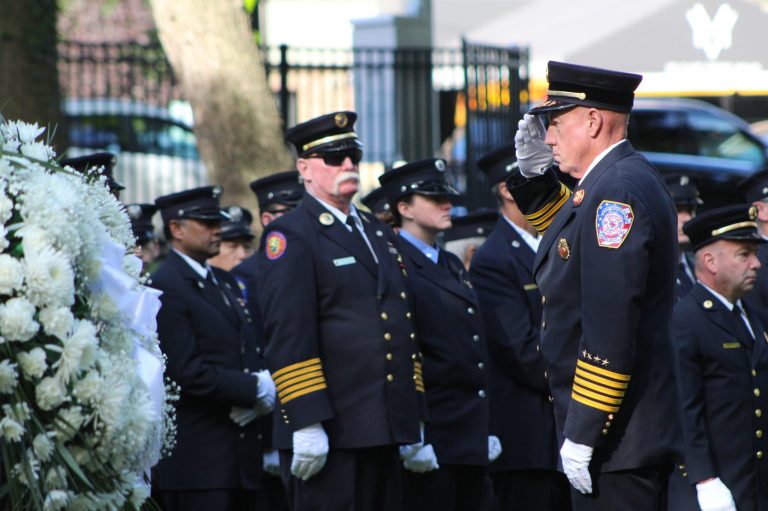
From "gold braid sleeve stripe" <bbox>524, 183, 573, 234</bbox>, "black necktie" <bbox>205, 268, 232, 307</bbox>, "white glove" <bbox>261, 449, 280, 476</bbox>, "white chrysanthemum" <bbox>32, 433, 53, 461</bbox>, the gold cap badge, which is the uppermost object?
the gold cap badge

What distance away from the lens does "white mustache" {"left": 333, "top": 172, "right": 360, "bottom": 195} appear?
245 inches

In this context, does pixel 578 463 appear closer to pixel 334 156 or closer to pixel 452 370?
pixel 334 156

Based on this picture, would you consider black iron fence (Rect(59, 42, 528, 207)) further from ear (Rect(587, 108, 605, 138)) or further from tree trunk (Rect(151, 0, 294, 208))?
ear (Rect(587, 108, 605, 138))

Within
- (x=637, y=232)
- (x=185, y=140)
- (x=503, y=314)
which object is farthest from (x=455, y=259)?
(x=185, y=140)

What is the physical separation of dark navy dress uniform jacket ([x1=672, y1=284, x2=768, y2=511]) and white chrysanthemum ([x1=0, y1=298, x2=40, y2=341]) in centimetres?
394

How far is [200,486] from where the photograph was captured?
6820 mm

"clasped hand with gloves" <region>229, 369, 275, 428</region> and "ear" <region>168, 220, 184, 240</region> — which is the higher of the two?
"ear" <region>168, 220, 184, 240</region>

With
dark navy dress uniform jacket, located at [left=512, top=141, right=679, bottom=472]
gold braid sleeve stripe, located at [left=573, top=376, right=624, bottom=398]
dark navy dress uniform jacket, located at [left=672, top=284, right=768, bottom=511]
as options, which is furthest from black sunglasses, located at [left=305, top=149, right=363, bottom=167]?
gold braid sleeve stripe, located at [left=573, top=376, right=624, bottom=398]

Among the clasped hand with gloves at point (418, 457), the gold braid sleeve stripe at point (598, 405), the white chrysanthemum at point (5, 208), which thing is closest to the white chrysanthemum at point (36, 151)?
the white chrysanthemum at point (5, 208)

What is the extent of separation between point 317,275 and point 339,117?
0.86 meters

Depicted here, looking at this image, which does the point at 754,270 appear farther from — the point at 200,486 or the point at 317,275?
the point at 200,486

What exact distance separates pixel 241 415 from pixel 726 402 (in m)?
2.49

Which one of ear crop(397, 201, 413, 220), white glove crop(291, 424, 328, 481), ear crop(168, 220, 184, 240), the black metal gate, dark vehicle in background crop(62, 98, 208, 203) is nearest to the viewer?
Result: white glove crop(291, 424, 328, 481)

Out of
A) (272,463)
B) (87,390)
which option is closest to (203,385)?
(272,463)
